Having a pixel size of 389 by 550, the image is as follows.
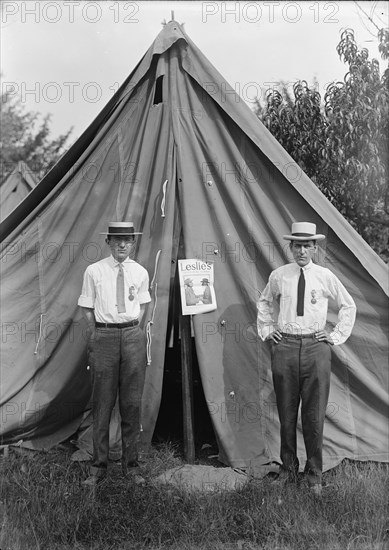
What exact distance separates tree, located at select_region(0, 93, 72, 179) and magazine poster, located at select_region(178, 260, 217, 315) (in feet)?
68.0

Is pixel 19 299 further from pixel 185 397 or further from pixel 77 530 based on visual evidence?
pixel 77 530

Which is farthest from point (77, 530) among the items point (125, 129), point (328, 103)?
point (328, 103)

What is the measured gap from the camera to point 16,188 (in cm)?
1145

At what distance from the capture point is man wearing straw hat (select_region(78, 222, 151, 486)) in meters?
4.62

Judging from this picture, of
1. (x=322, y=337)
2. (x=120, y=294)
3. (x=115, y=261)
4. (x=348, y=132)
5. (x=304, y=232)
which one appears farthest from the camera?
(x=348, y=132)

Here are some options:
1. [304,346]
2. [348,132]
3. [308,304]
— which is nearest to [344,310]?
[308,304]

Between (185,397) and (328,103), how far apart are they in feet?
13.7

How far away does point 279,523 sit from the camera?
12.9 ft

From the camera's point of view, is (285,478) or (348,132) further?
(348,132)

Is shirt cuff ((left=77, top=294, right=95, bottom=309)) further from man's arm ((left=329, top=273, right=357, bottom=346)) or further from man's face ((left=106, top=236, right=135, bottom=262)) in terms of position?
man's arm ((left=329, top=273, right=357, bottom=346))

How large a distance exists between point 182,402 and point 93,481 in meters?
1.64

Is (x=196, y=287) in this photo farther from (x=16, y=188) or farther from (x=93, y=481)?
(x=16, y=188)

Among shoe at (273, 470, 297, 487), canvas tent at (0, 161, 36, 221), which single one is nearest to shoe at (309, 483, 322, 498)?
shoe at (273, 470, 297, 487)

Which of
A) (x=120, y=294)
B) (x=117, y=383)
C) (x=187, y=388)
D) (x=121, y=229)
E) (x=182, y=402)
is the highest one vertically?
(x=121, y=229)
